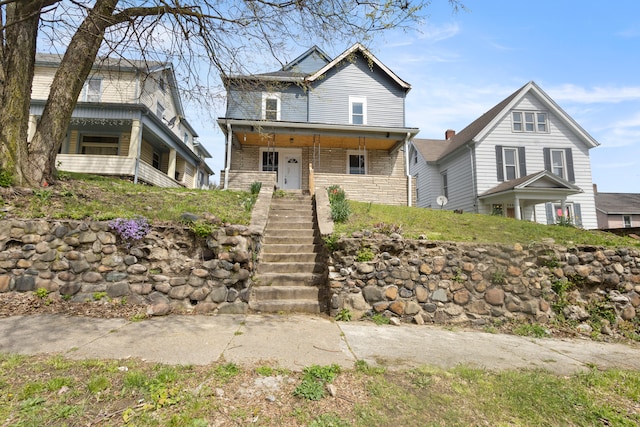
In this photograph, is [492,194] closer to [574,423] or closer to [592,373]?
[592,373]

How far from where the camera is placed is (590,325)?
5.12m

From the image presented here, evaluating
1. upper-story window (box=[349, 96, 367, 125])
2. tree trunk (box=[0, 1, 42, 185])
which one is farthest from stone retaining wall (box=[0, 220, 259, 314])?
upper-story window (box=[349, 96, 367, 125])

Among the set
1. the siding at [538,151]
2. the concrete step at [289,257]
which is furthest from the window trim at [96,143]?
the siding at [538,151]

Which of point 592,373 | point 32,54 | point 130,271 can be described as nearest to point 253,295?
point 130,271

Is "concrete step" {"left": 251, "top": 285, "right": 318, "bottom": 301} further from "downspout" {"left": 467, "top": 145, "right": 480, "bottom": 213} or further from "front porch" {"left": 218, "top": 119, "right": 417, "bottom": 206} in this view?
"downspout" {"left": 467, "top": 145, "right": 480, "bottom": 213}

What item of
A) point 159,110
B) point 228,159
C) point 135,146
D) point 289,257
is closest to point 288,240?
point 289,257

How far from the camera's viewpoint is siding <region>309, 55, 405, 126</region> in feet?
50.2

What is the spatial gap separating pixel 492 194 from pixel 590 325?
1039 cm

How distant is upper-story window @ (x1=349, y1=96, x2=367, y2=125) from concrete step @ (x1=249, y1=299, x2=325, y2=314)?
12250 mm

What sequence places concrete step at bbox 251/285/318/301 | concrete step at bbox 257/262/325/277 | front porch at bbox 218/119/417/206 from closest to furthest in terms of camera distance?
concrete step at bbox 251/285/318/301 < concrete step at bbox 257/262/325/277 < front porch at bbox 218/119/417/206

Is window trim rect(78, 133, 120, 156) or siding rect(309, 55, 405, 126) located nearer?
siding rect(309, 55, 405, 126)

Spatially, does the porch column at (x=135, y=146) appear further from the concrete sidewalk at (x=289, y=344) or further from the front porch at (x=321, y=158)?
the concrete sidewalk at (x=289, y=344)

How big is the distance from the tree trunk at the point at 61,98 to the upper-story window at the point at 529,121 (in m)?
17.8

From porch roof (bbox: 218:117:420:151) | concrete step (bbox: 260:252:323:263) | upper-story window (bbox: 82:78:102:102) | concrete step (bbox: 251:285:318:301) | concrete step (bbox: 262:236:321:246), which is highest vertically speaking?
upper-story window (bbox: 82:78:102:102)
